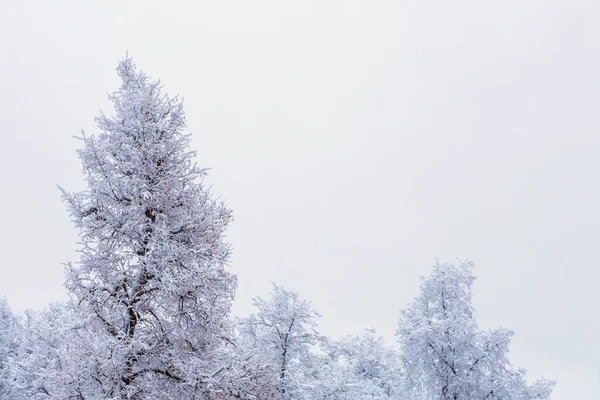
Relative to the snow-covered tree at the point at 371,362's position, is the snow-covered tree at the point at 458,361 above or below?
below

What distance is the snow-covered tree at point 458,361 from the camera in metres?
19.4

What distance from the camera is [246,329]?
27719 millimetres

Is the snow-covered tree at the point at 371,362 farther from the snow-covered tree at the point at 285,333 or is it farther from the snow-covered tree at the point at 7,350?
the snow-covered tree at the point at 7,350

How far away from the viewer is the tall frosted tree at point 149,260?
988 centimetres

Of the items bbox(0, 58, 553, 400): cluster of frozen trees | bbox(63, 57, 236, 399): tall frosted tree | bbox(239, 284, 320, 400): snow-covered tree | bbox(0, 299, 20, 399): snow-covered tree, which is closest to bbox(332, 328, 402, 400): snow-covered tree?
bbox(239, 284, 320, 400): snow-covered tree

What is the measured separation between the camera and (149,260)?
10.1 metres

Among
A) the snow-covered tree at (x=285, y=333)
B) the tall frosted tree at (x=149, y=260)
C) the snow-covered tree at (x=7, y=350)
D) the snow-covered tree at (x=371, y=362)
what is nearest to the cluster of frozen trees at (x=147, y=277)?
the tall frosted tree at (x=149, y=260)

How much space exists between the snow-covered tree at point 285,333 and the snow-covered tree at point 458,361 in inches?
283

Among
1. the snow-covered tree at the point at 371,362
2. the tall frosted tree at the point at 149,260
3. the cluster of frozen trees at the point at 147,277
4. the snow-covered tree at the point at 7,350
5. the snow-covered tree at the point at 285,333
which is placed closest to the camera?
the cluster of frozen trees at the point at 147,277

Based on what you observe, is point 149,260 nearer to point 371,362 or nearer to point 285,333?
point 285,333

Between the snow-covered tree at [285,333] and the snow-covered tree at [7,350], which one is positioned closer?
the snow-covered tree at [285,333]

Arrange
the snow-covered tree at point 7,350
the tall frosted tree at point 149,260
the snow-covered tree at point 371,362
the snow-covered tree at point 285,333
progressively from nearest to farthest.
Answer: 1. the tall frosted tree at point 149,260
2. the snow-covered tree at point 285,333
3. the snow-covered tree at point 371,362
4. the snow-covered tree at point 7,350

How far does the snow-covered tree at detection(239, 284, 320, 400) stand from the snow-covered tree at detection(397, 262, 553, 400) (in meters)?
7.20

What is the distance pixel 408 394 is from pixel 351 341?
17491mm
